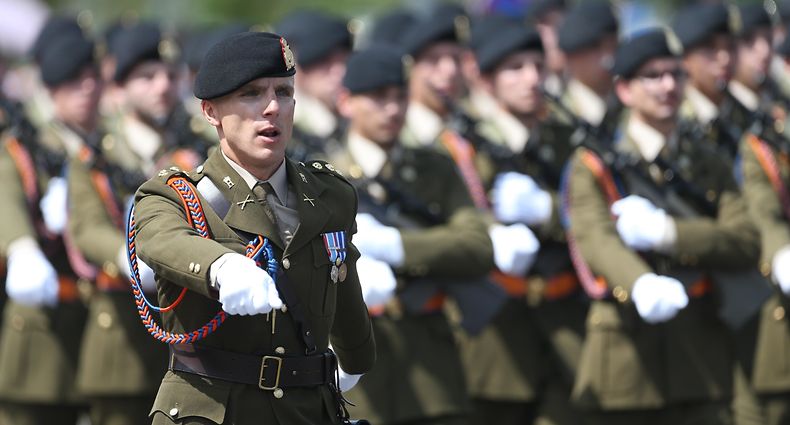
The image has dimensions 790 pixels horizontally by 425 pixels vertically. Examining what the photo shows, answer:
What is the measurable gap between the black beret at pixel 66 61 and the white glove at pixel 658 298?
361 cm

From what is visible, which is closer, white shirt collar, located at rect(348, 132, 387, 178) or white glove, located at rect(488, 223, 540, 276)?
white shirt collar, located at rect(348, 132, 387, 178)

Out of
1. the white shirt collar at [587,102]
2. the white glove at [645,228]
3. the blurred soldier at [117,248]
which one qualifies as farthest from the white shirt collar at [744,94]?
the blurred soldier at [117,248]

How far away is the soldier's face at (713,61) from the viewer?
10.3 m

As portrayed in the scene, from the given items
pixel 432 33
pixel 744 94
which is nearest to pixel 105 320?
pixel 432 33

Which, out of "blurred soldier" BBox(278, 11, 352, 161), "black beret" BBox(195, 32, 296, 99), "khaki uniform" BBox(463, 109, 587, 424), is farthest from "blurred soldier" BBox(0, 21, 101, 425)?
"black beret" BBox(195, 32, 296, 99)

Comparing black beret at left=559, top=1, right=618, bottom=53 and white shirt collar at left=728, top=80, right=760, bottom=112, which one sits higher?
black beret at left=559, top=1, right=618, bottom=53

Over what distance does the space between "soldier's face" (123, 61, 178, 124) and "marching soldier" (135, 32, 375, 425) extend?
13.1 ft

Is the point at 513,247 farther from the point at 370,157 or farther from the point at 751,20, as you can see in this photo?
the point at 751,20

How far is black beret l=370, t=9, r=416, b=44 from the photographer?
40.3 ft

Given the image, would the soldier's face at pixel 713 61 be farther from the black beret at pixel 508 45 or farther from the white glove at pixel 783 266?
the white glove at pixel 783 266

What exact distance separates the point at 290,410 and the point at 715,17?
559 centimetres

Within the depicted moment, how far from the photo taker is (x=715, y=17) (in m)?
10.3

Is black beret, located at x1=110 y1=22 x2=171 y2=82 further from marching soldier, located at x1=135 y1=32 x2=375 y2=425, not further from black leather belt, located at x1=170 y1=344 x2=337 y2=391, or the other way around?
black leather belt, located at x1=170 y1=344 x2=337 y2=391

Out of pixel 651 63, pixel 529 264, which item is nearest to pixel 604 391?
pixel 529 264
